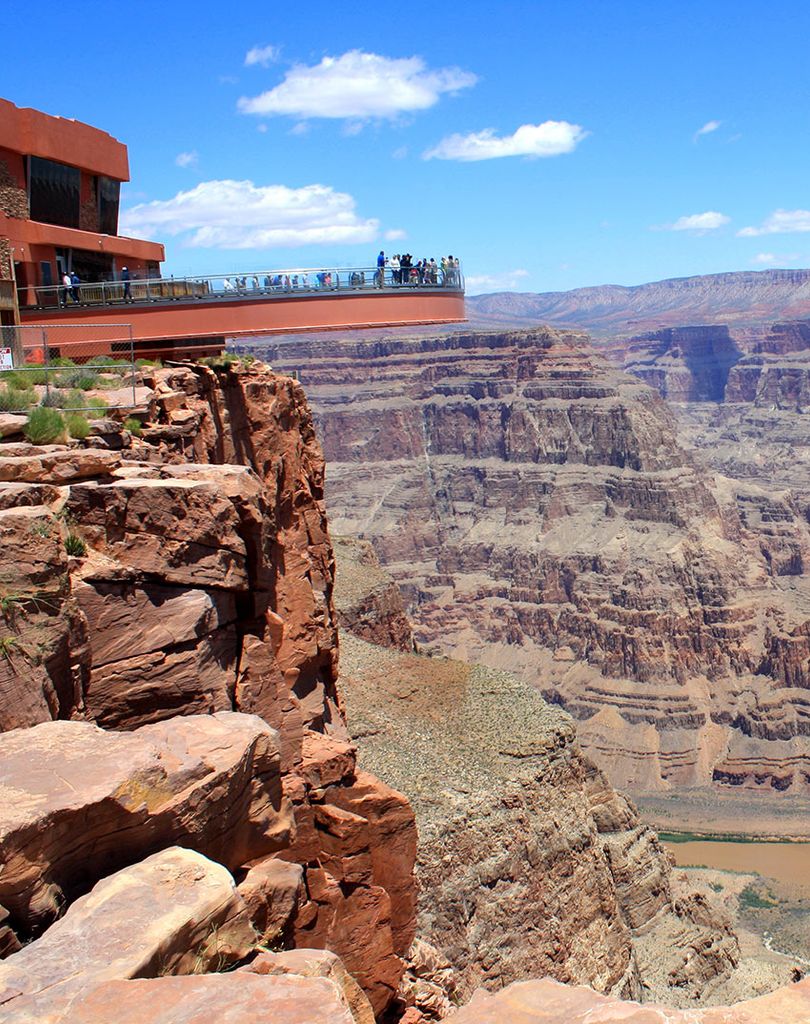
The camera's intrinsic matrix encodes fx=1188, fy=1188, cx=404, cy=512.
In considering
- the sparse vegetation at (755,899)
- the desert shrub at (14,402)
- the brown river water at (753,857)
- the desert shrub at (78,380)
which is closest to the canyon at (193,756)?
the desert shrub at (78,380)

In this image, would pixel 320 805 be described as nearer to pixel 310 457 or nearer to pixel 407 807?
pixel 407 807

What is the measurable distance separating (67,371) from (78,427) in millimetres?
7124

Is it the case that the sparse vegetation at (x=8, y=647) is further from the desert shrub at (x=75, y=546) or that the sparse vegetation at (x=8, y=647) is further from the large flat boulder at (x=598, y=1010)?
the large flat boulder at (x=598, y=1010)

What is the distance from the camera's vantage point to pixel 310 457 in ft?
97.1

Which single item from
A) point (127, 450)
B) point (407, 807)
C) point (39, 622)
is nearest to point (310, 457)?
point (127, 450)

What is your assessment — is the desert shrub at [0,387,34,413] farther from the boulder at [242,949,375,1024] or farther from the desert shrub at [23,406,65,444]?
the boulder at [242,949,375,1024]

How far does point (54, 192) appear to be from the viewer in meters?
34.4

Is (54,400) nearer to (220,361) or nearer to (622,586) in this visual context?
(220,361)

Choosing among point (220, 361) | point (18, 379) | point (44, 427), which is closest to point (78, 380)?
point (18, 379)

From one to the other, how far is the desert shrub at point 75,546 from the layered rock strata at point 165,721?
46 mm

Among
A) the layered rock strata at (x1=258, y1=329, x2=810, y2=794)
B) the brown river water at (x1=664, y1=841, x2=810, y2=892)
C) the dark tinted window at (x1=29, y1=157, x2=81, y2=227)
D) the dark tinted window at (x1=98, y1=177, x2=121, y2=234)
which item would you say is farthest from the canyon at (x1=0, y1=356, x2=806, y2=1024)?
the layered rock strata at (x1=258, y1=329, x2=810, y2=794)

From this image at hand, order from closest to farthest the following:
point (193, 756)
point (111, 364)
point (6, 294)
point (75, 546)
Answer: point (193, 756) → point (75, 546) → point (111, 364) → point (6, 294)

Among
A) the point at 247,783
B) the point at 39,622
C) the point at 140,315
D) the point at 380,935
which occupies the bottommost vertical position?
the point at 380,935

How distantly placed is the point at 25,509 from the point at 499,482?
18081 cm
